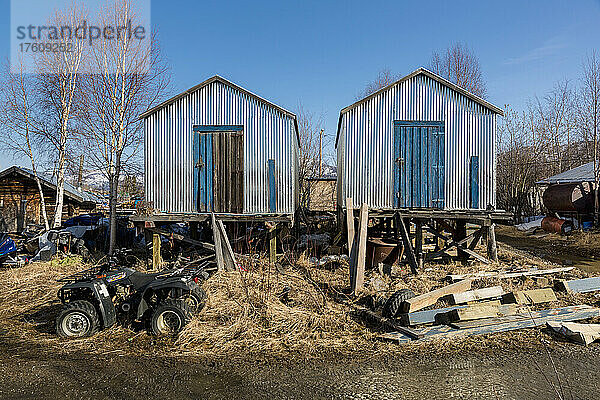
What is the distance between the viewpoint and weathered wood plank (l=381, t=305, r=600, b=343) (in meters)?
7.03

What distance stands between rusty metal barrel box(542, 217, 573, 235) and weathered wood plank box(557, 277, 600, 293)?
1465cm

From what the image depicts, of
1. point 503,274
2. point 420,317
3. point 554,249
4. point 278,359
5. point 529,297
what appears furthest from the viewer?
point 554,249

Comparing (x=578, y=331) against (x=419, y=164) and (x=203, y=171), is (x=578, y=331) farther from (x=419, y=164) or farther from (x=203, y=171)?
(x=203, y=171)

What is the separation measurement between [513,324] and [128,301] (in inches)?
260

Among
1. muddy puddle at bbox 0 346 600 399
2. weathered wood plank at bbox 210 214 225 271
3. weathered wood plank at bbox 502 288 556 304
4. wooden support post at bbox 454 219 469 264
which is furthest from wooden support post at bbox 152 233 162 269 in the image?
weathered wood plank at bbox 502 288 556 304

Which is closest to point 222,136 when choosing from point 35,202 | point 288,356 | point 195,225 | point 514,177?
point 195,225

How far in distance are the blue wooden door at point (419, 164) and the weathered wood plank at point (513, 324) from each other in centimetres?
517

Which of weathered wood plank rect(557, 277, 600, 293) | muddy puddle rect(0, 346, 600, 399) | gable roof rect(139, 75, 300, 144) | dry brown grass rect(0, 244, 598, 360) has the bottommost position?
muddy puddle rect(0, 346, 600, 399)

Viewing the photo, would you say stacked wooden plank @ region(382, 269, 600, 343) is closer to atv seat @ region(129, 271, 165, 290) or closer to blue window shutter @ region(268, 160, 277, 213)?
atv seat @ region(129, 271, 165, 290)

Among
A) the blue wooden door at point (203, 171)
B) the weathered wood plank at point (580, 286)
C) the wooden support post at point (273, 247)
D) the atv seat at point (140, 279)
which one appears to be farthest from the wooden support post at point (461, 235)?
the atv seat at point (140, 279)

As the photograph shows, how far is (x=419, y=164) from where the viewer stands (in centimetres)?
1287

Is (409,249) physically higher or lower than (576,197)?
lower

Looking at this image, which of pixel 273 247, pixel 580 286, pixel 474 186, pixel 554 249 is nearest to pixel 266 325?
pixel 273 247

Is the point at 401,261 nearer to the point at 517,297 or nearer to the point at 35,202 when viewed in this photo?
the point at 517,297
